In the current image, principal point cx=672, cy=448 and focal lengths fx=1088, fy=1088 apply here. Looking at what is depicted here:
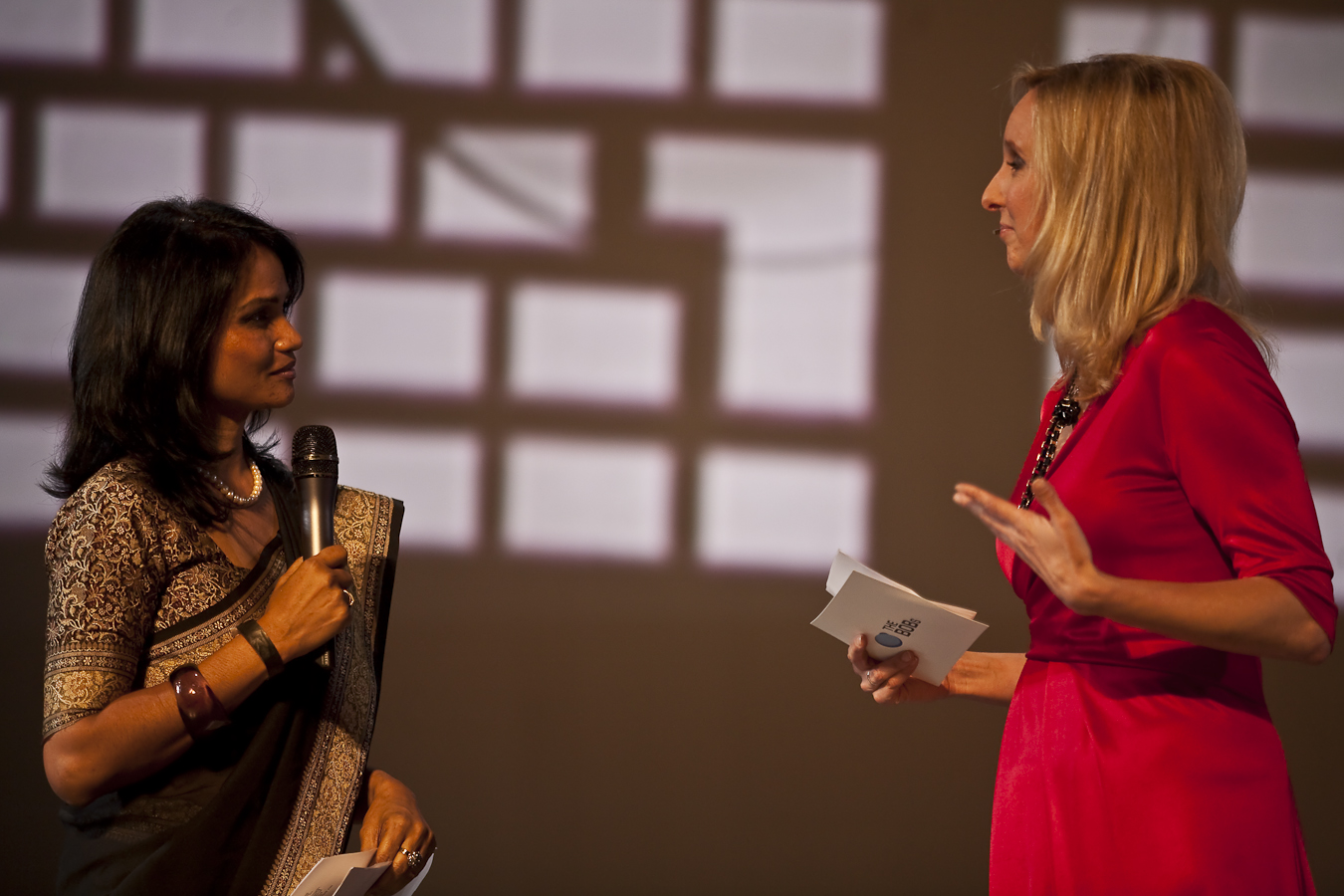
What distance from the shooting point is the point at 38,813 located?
10.8 ft

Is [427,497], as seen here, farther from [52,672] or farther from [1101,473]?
[1101,473]

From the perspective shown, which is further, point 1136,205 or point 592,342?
point 592,342

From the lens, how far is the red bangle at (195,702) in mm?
1288

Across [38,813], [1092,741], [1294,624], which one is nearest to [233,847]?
[1092,741]

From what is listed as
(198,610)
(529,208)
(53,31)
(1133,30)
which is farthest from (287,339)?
(1133,30)

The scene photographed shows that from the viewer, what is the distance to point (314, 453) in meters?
1.49

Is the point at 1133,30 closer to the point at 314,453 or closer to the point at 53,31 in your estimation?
the point at 314,453

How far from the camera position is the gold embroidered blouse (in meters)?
1.29

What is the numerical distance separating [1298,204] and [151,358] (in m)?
3.51

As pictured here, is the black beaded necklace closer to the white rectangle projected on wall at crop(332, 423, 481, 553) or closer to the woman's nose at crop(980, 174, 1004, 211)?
the woman's nose at crop(980, 174, 1004, 211)

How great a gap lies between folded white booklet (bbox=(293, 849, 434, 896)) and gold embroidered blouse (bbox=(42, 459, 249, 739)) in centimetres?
32

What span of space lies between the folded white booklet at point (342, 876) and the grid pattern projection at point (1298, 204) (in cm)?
327

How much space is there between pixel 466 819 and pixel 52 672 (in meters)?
2.20

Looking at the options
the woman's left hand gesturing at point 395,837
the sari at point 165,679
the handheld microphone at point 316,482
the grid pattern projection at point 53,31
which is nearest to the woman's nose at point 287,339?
the handheld microphone at point 316,482
